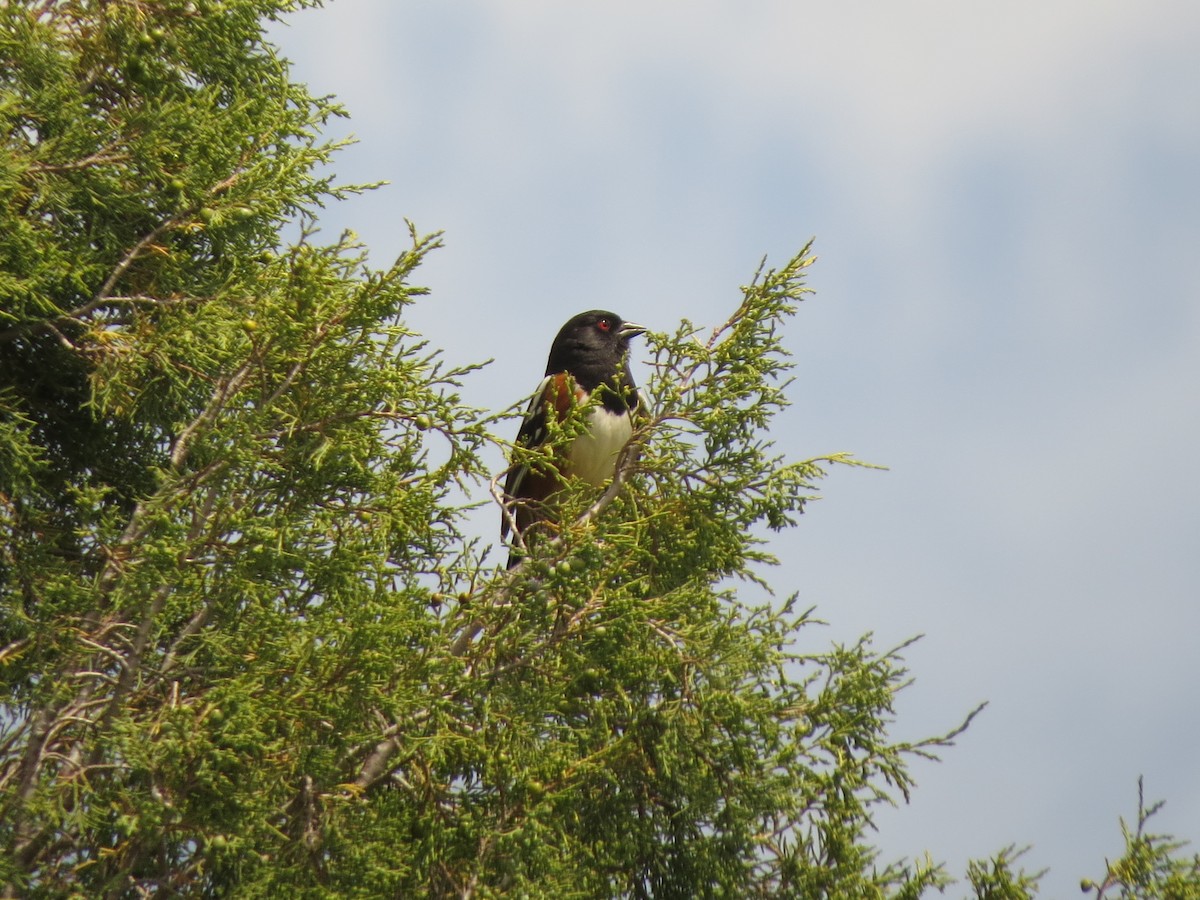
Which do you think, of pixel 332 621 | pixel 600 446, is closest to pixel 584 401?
pixel 600 446

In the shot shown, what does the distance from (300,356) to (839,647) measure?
1.75 m

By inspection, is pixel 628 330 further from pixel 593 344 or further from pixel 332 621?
pixel 332 621

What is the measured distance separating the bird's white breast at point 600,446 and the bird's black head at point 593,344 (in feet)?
1.35

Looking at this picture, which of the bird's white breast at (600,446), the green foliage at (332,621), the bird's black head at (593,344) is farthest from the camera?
the bird's black head at (593,344)

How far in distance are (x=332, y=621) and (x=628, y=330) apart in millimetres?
2773

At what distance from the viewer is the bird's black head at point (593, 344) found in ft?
20.1

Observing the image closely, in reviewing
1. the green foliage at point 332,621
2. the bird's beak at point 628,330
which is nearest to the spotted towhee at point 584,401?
the bird's beak at point 628,330

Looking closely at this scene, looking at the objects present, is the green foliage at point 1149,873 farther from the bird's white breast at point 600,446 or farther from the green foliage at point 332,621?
the bird's white breast at point 600,446

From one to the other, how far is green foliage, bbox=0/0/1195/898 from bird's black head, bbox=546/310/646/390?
5.05 feet

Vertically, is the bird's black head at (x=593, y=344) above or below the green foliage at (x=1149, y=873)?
above

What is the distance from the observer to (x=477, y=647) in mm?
3965

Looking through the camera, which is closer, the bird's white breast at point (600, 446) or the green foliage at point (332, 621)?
the green foliage at point (332, 621)

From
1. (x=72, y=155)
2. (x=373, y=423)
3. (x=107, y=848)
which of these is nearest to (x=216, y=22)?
(x=72, y=155)

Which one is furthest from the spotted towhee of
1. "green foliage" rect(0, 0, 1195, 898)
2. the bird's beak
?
"green foliage" rect(0, 0, 1195, 898)
